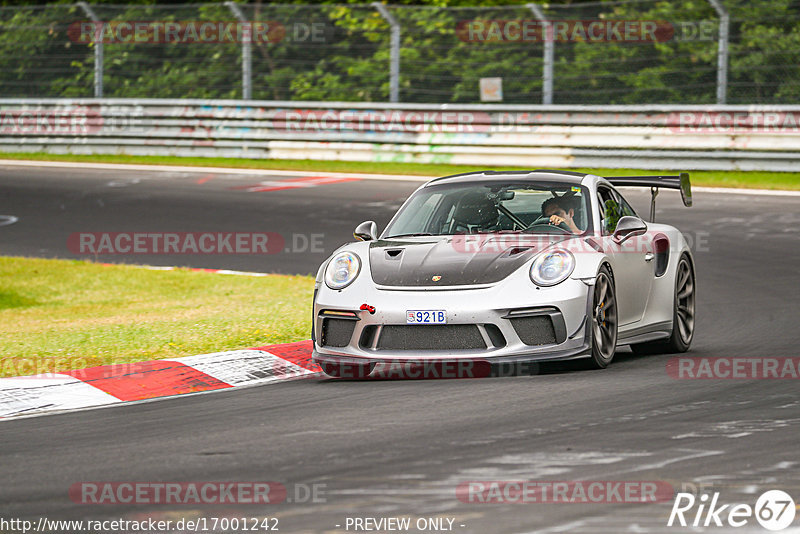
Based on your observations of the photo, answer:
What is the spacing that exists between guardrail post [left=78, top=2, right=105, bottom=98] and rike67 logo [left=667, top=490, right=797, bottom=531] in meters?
22.0

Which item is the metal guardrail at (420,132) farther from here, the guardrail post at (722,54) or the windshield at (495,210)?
the windshield at (495,210)

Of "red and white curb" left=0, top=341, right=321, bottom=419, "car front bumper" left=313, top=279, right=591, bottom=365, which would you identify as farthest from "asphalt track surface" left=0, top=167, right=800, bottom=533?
"red and white curb" left=0, top=341, right=321, bottom=419

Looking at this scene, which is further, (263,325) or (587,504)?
(263,325)

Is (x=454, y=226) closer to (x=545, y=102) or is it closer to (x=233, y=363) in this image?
(x=233, y=363)

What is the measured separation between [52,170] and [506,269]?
59.1ft

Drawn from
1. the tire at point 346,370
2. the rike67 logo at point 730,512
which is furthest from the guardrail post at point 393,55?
the rike67 logo at point 730,512

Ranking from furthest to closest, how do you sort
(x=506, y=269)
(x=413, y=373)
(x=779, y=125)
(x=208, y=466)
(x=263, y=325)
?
(x=779, y=125) → (x=263, y=325) → (x=413, y=373) → (x=506, y=269) → (x=208, y=466)

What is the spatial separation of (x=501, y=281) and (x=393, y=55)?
15.7 meters

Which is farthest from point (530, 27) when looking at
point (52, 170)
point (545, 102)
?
point (52, 170)

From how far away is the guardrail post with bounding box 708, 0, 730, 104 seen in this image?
789 inches

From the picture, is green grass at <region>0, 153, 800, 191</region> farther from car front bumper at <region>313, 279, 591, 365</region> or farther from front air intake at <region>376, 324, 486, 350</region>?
front air intake at <region>376, 324, 486, 350</region>

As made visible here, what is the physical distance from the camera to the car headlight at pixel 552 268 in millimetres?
7523

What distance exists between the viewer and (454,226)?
8.68 m

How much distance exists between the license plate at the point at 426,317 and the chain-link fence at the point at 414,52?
13931 mm
